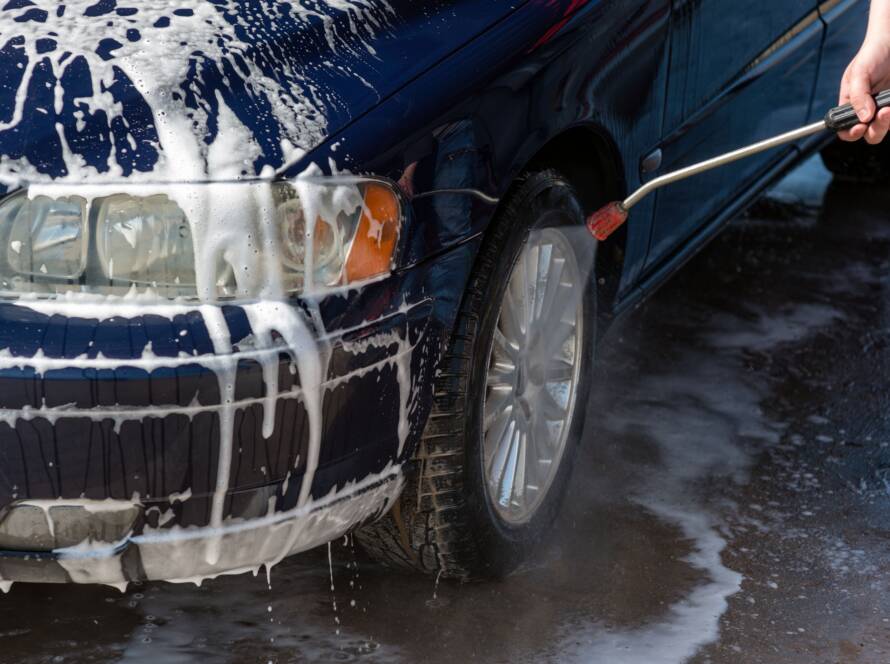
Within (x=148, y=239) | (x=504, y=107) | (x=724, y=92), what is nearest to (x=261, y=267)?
(x=148, y=239)

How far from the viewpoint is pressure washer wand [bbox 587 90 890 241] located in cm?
262

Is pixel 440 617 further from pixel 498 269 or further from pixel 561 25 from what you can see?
pixel 561 25

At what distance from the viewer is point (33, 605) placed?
8.92 ft

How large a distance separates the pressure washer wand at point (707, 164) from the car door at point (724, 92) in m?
0.31

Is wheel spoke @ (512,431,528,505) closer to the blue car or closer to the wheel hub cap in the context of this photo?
the wheel hub cap

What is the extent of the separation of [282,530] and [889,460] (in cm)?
192

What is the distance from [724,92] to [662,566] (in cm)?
123

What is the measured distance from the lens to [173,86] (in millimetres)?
2135

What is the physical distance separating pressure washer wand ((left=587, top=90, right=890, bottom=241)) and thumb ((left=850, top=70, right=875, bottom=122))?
18 millimetres

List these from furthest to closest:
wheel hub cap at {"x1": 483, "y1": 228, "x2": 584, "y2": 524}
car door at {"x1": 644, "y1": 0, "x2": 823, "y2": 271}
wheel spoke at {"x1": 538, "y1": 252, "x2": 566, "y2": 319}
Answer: car door at {"x1": 644, "y1": 0, "x2": 823, "y2": 271}, wheel spoke at {"x1": 538, "y1": 252, "x2": 566, "y2": 319}, wheel hub cap at {"x1": 483, "y1": 228, "x2": 584, "y2": 524}

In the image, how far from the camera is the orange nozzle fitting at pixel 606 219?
9.36ft

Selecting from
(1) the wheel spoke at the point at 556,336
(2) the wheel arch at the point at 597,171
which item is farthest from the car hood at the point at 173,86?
(1) the wheel spoke at the point at 556,336

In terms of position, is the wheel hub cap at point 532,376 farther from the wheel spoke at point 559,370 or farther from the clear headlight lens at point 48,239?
the clear headlight lens at point 48,239

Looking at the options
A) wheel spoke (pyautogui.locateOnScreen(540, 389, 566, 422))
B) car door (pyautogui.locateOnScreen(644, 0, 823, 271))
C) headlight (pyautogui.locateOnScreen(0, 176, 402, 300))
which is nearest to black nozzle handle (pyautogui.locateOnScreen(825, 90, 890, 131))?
car door (pyautogui.locateOnScreen(644, 0, 823, 271))
